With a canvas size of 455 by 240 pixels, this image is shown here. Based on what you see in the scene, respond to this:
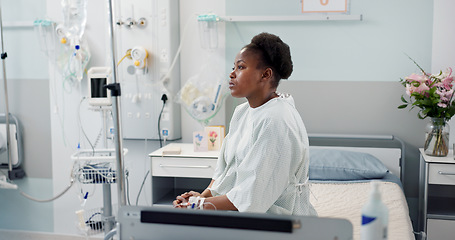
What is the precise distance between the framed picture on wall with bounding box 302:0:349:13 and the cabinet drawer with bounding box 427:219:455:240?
1469 mm

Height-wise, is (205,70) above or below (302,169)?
above

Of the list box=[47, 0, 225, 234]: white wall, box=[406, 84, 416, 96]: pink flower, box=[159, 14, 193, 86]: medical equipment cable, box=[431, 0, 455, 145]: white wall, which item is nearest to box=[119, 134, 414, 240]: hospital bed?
box=[406, 84, 416, 96]: pink flower

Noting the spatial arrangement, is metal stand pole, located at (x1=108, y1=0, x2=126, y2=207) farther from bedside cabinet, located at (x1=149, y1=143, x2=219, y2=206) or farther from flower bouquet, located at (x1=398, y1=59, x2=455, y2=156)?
flower bouquet, located at (x1=398, y1=59, x2=455, y2=156)

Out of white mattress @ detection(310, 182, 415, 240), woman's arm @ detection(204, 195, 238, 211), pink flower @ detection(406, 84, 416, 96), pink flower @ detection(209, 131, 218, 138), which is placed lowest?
A: white mattress @ detection(310, 182, 415, 240)

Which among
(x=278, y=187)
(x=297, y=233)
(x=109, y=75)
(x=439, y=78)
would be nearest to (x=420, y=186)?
Result: (x=439, y=78)

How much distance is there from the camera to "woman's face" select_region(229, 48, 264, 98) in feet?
5.77

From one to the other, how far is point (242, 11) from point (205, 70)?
49 cm

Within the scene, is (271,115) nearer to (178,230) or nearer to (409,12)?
(178,230)

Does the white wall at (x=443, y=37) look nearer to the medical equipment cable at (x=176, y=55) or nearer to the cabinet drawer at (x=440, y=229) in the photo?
the cabinet drawer at (x=440, y=229)

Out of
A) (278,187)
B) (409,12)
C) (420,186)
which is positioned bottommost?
(420,186)

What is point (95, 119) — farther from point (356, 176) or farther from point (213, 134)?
point (356, 176)

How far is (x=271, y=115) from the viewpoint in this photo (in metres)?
1.61

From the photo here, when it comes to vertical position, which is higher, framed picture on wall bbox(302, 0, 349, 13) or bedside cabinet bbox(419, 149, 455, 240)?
framed picture on wall bbox(302, 0, 349, 13)

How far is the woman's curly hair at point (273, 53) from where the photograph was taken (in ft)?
5.71
